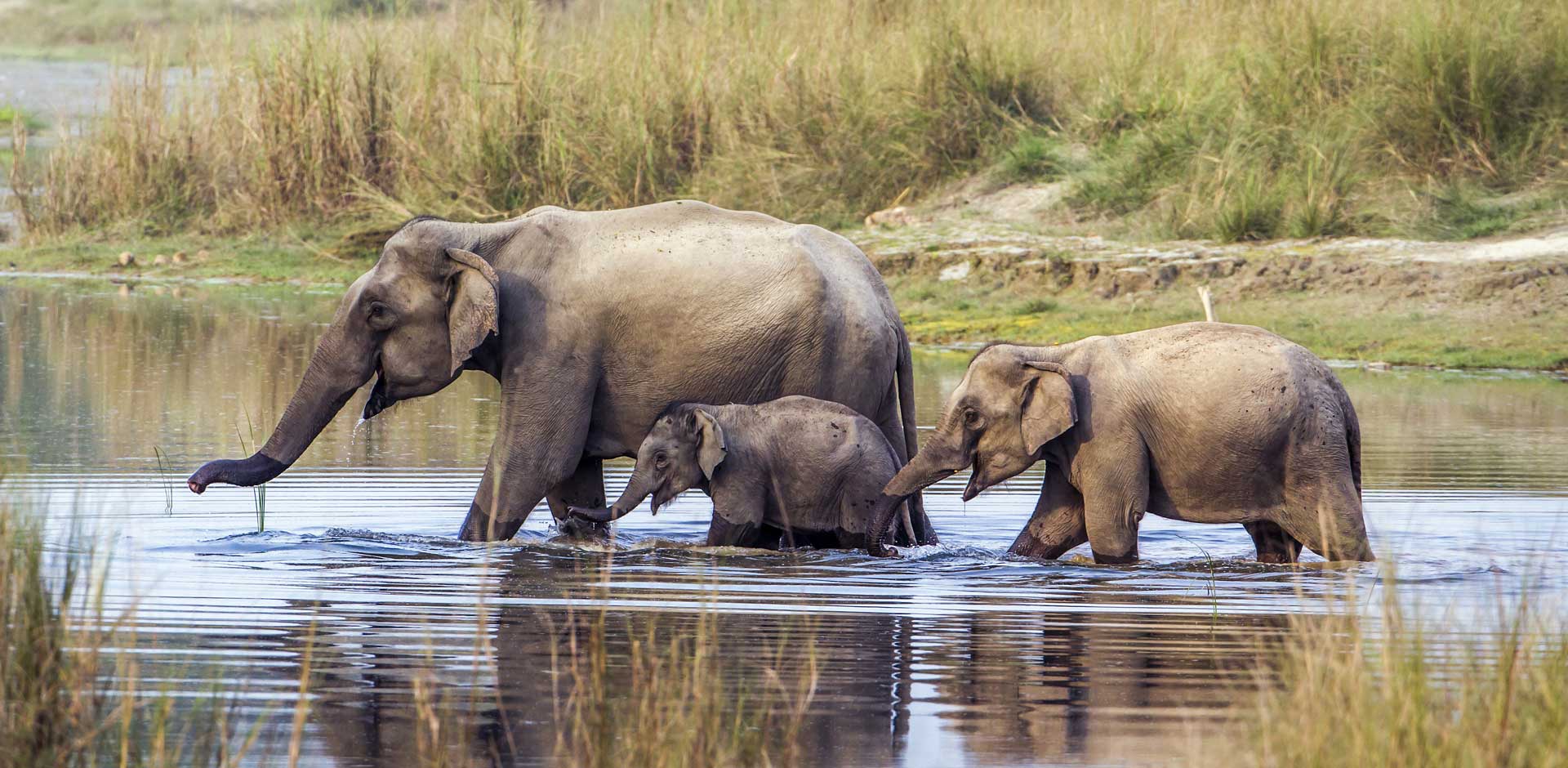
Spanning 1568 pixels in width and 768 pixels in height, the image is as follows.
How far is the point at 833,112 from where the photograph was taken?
2045 cm

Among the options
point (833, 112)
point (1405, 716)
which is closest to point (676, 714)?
point (1405, 716)

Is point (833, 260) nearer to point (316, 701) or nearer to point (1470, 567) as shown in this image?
point (1470, 567)

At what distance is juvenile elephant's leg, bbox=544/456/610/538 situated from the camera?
988cm

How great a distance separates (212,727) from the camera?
5273 mm

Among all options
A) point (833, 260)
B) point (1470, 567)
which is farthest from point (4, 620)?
point (1470, 567)

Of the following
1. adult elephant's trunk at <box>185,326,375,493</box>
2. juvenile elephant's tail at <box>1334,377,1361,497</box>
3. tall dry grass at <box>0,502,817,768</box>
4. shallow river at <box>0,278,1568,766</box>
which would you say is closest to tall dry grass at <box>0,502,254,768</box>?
tall dry grass at <box>0,502,817,768</box>

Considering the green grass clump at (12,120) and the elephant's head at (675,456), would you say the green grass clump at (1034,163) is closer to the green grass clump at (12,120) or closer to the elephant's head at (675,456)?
the elephant's head at (675,456)

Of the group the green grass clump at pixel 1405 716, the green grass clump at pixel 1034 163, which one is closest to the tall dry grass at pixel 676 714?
the green grass clump at pixel 1405 716

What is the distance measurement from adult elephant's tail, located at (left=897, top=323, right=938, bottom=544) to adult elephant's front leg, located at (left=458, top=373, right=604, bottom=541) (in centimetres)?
143

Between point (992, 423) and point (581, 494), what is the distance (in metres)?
1.90

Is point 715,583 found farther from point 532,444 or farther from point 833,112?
point 833,112

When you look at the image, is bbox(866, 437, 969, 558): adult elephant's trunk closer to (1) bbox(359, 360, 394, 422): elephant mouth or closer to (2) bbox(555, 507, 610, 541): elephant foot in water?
(2) bbox(555, 507, 610, 541): elephant foot in water

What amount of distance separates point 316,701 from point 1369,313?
11617 mm

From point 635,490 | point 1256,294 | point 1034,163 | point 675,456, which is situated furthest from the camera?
point 1034,163
